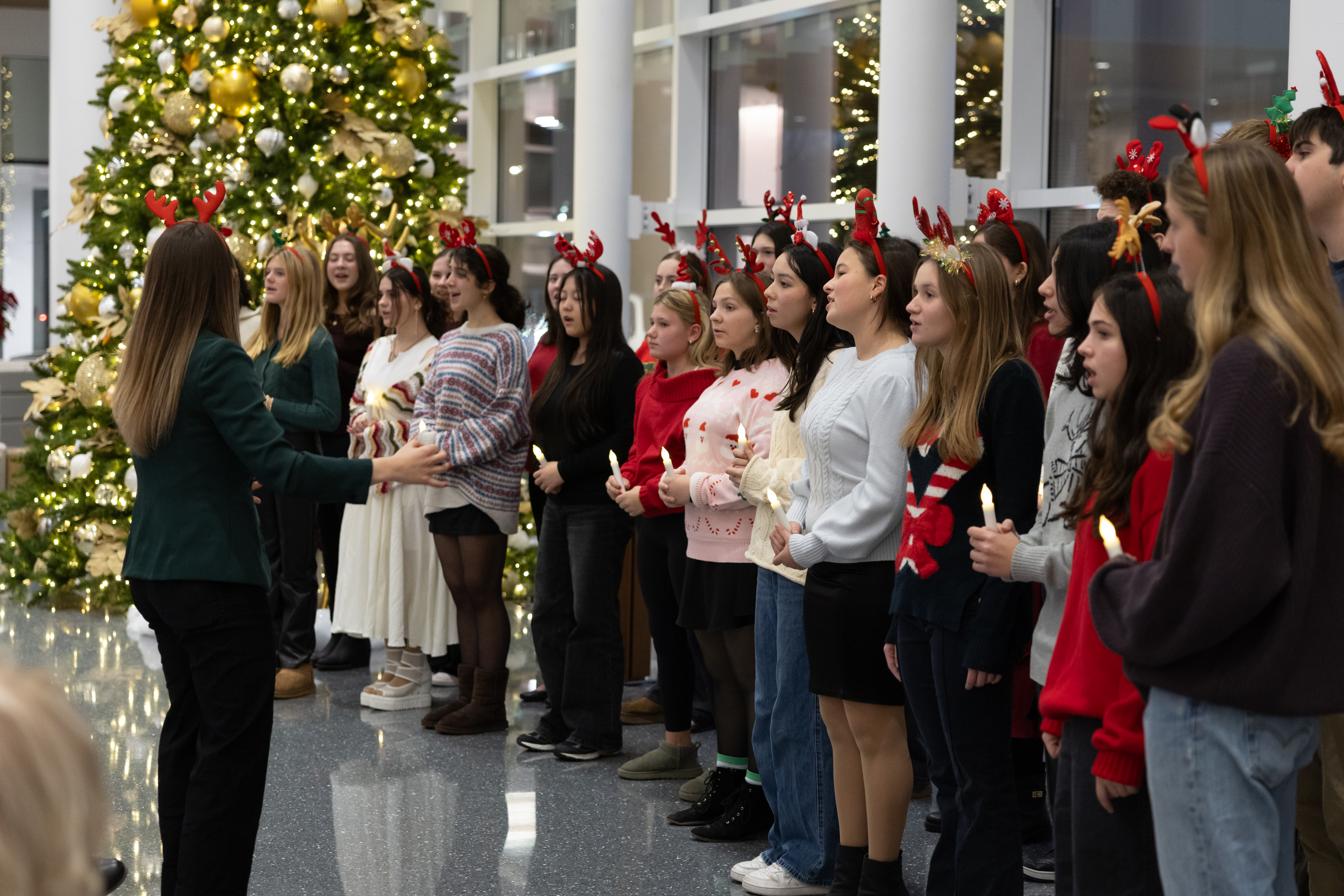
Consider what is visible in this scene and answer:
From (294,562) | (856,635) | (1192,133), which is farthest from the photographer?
(294,562)

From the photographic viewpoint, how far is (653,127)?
25.0 feet

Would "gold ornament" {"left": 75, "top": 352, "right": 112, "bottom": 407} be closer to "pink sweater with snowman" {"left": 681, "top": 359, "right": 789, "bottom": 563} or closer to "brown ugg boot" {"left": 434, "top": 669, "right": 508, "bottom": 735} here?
"brown ugg boot" {"left": 434, "top": 669, "right": 508, "bottom": 735}

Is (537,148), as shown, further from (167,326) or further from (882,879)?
(882,879)

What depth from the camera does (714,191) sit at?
290 inches

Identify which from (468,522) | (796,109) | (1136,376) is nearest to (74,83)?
(796,109)

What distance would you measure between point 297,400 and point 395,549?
2.50ft

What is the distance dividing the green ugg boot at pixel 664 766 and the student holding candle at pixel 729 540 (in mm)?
395

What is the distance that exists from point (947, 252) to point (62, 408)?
5.82 m

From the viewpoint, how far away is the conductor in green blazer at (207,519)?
278cm

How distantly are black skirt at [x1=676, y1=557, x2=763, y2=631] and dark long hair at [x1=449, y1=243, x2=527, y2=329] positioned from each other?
4.88 feet

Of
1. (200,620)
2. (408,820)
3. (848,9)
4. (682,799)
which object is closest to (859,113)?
(848,9)

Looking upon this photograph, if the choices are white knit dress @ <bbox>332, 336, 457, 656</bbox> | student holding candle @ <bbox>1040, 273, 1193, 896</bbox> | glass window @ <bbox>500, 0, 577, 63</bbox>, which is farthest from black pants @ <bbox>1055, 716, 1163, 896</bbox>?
glass window @ <bbox>500, 0, 577, 63</bbox>

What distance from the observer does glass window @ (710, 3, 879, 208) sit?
624 centimetres

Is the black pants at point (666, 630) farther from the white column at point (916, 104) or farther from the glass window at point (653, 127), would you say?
the glass window at point (653, 127)
